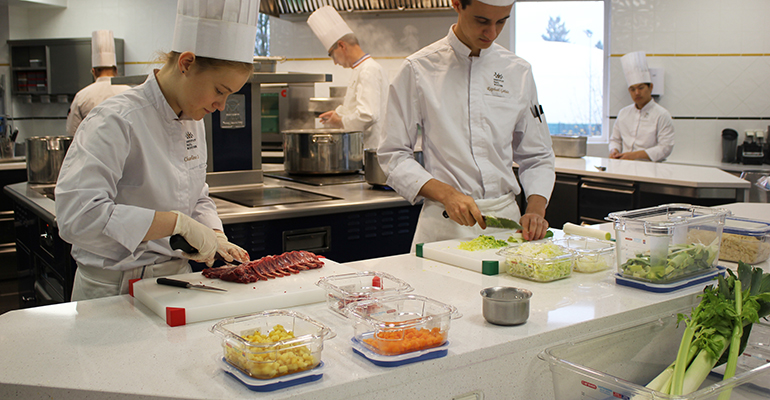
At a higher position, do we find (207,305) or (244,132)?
(244,132)

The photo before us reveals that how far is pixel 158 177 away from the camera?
5.66ft

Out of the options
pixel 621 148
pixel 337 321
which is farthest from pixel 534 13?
pixel 337 321

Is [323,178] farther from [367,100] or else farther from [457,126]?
[457,126]

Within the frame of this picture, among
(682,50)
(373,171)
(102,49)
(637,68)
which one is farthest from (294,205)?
(682,50)

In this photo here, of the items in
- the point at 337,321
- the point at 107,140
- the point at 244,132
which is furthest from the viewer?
the point at 244,132

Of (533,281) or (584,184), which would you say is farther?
(584,184)

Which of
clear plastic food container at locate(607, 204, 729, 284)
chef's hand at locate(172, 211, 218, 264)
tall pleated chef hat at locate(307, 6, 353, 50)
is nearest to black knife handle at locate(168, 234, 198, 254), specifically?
chef's hand at locate(172, 211, 218, 264)

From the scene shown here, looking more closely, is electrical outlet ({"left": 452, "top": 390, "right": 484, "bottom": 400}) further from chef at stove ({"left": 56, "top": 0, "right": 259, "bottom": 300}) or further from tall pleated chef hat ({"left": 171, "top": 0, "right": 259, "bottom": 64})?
tall pleated chef hat ({"left": 171, "top": 0, "right": 259, "bottom": 64})

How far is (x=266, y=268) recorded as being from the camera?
1.69 m

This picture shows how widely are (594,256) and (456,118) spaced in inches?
29.6

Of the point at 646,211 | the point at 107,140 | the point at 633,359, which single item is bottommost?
the point at 633,359

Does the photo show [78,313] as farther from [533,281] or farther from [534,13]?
[534,13]

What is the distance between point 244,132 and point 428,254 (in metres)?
1.97

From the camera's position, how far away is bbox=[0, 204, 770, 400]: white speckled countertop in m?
1.08
